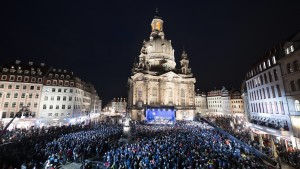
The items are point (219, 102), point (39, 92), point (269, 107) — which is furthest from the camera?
point (219, 102)

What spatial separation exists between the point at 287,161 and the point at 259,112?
16061 millimetres

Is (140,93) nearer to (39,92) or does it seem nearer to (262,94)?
(39,92)

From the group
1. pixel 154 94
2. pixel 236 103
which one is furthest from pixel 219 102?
pixel 154 94

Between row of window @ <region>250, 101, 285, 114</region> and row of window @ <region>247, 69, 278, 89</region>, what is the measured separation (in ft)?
12.7

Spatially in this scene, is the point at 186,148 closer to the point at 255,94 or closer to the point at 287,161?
the point at 287,161

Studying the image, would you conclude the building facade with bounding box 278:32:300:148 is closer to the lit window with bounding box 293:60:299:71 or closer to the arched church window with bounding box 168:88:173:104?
the lit window with bounding box 293:60:299:71

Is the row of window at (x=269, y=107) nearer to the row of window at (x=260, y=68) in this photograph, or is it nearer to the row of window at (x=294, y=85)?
the row of window at (x=294, y=85)

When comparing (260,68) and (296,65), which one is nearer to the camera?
(296,65)

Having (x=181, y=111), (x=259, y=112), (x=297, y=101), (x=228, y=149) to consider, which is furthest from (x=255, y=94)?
(x=181, y=111)

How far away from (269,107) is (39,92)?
186 ft

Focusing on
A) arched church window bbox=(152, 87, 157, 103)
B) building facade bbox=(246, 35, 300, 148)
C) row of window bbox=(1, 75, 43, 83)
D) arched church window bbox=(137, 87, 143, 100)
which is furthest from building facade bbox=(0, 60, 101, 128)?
building facade bbox=(246, 35, 300, 148)

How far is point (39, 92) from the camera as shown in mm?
42000

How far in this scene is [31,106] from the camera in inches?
1588

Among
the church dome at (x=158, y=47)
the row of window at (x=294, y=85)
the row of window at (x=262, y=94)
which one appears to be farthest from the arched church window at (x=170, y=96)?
the row of window at (x=294, y=85)
